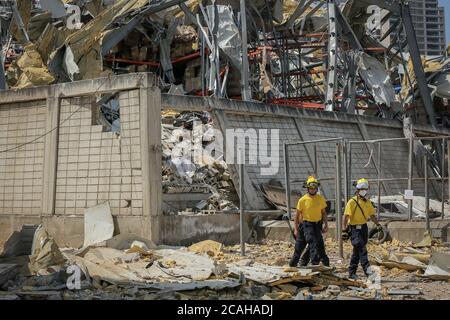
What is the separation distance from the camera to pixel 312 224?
8.94m

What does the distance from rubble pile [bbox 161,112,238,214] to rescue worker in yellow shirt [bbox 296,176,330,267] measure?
449cm

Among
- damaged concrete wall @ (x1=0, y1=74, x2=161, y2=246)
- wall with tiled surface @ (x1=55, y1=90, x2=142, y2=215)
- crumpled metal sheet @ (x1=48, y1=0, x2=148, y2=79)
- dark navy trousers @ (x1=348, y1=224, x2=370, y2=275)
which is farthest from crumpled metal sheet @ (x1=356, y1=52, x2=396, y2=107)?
dark navy trousers @ (x1=348, y1=224, x2=370, y2=275)

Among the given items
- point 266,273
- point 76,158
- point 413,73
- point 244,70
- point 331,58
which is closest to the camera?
point 266,273

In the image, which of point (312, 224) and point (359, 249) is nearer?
point (359, 249)

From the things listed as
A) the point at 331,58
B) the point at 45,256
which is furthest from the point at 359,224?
the point at 331,58

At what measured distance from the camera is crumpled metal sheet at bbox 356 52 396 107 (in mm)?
21312

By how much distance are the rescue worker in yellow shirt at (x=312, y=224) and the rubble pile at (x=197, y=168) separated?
449 cm

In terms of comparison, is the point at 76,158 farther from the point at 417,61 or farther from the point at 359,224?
the point at 417,61

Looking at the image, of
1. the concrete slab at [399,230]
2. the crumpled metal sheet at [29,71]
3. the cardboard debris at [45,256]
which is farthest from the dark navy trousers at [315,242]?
the crumpled metal sheet at [29,71]

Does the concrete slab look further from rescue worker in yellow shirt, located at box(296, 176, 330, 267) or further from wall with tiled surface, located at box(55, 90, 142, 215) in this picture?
rescue worker in yellow shirt, located at box(296, 176, 330, 267)

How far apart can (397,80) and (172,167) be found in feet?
50.4

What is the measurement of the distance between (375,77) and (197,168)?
28.9 feet

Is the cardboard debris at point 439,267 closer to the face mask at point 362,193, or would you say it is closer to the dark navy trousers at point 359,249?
the dark navy trousers at point 359,249
